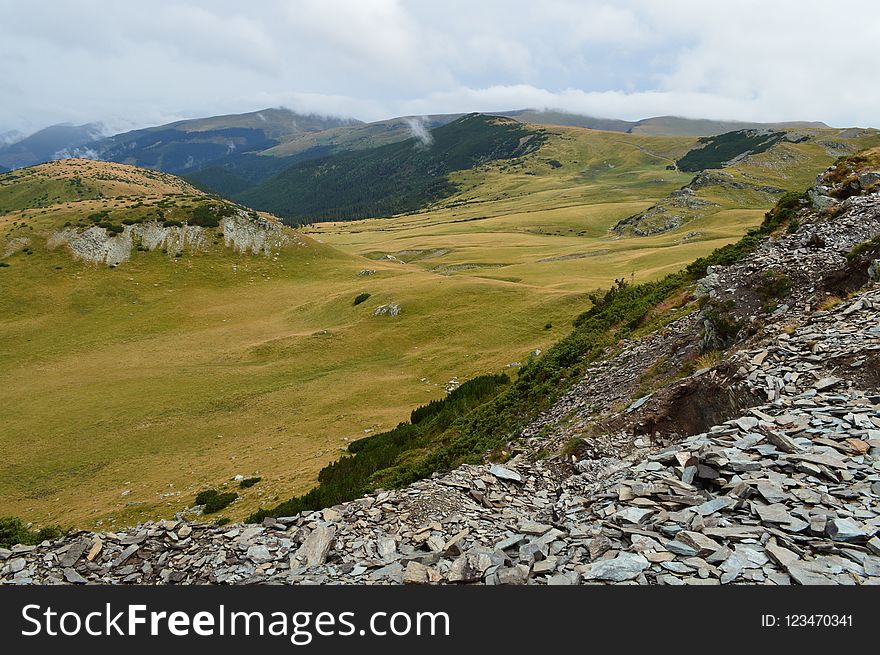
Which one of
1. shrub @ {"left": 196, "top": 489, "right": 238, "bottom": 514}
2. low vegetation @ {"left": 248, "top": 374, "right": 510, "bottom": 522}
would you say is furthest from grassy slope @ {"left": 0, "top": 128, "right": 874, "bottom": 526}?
low vegetation @ {"left": 248, "top": 374, "right": 510, "bottom": 522}

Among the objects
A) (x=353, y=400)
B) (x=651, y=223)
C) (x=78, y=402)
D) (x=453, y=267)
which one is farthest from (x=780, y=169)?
(x=78, y=402)

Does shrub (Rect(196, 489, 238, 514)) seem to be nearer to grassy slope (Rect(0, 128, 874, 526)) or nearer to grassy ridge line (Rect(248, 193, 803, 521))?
grassy slope (Rect(0, 128, 874, 526))

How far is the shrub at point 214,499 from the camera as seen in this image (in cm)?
2058

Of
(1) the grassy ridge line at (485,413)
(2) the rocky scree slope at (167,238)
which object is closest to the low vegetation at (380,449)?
(1) the grassy ridge line at (485,413)

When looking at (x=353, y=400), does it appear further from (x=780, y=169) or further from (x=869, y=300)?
(x=780, y=169)

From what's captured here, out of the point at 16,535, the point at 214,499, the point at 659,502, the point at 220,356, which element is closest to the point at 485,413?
the point at 214,499

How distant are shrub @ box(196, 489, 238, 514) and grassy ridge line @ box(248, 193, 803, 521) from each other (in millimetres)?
3628

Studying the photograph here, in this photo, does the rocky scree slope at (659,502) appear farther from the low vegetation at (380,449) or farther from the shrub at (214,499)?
the shrub at (214,499)

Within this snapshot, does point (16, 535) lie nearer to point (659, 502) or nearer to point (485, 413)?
point (485, 413)

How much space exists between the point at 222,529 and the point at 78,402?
109 ft

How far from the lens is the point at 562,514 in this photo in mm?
9664

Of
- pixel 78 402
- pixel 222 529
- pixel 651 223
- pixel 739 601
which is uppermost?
pixel 651 223

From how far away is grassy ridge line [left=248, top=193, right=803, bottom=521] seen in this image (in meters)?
17.6

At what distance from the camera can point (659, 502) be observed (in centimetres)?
861
